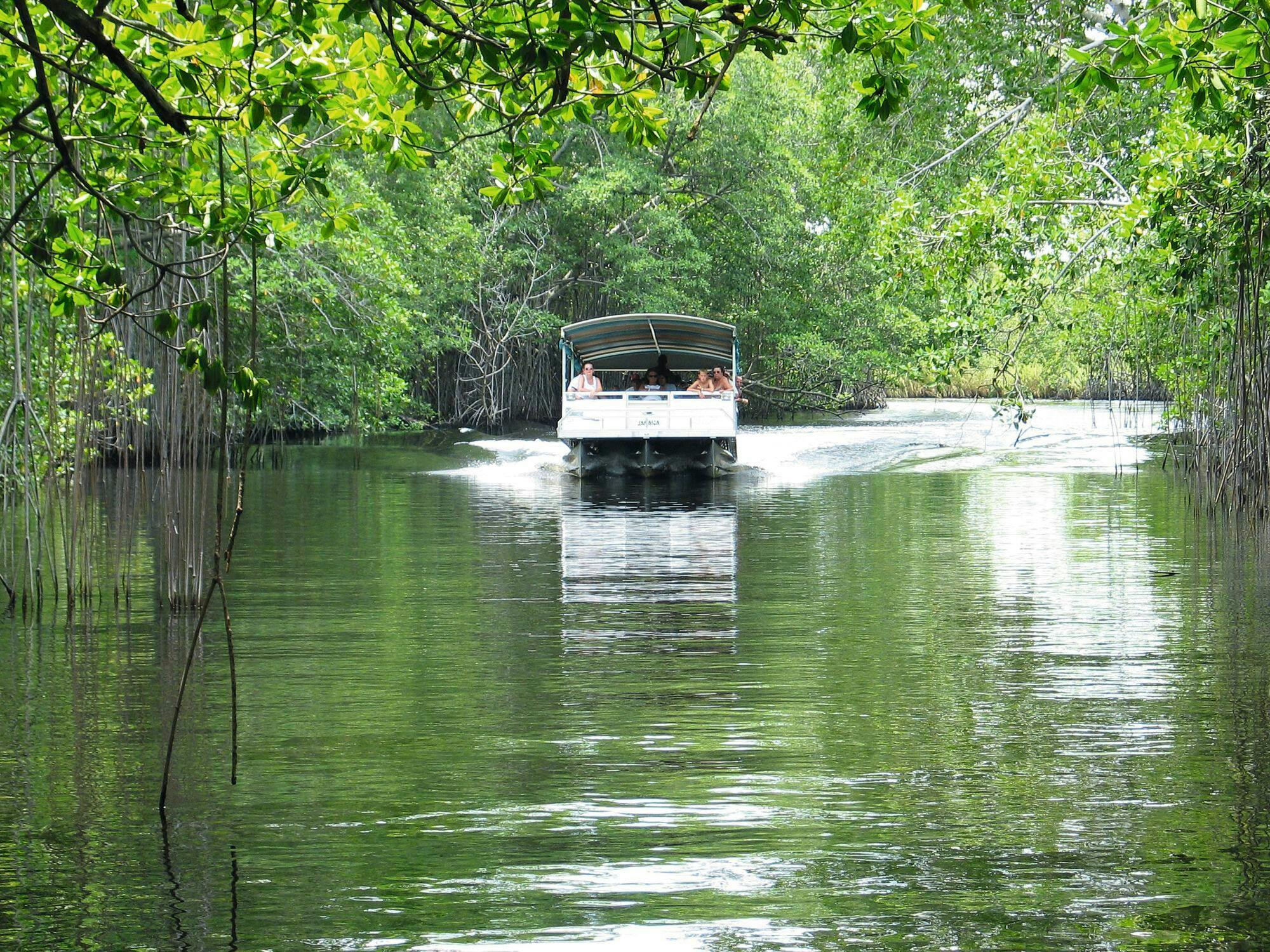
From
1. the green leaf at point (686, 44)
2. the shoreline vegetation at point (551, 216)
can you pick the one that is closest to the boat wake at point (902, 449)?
the shoreline vegetation at point (551, 216)

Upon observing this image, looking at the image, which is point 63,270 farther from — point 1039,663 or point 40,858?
point 1039,663

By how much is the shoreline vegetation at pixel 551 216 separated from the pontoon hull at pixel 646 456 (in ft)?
10.0

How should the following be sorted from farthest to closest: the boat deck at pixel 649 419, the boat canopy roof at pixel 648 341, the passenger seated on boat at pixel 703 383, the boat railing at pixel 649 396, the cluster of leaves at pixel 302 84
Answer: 1. the passenger seated on boat at pixel 703 383
2. the boat canopy roof at pixel 648 341
3. the boat railing at pixel 649 396
4. the boat deck at pixel 649 419
5. the cluster of leaves at pixel 302 84

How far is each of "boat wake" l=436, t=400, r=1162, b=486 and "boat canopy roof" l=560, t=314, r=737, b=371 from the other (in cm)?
169

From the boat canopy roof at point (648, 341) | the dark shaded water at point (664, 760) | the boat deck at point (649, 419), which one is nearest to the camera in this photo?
the dark shaded water at point (664, 760)

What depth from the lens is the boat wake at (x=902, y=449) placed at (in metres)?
22.9

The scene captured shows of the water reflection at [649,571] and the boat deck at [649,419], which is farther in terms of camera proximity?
the boat deck at [649,419]

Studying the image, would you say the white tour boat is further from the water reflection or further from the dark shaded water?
the dark shaded water

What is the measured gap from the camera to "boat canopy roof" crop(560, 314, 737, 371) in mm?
23031

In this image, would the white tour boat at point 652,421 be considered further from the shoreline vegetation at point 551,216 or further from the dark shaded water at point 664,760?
the dark shaded water at point 664,760

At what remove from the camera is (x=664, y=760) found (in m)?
5.42

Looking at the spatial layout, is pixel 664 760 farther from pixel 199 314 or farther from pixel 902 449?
pixel 902 449

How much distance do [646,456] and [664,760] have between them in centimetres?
1640

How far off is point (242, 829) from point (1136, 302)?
43.2 feet
